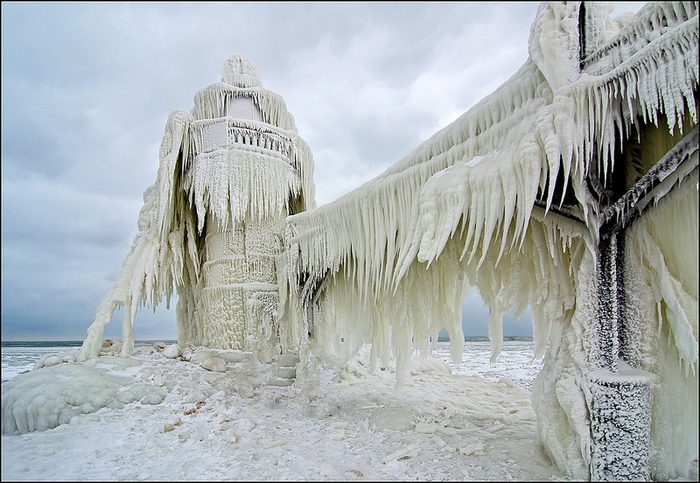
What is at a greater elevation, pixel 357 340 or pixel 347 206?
pixel 347 206

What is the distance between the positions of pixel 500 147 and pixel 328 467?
292cm

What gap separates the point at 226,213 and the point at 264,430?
13.4 feet

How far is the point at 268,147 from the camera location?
7738mm

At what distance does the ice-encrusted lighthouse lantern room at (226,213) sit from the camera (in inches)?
282

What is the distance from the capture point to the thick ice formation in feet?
8.61

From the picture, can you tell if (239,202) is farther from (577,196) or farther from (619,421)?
(619,421)

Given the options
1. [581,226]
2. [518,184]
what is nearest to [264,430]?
[518,184]

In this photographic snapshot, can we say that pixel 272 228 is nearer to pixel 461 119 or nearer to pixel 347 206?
pixel 347 206

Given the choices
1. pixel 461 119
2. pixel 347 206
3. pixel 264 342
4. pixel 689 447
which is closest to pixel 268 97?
pixel 347 206

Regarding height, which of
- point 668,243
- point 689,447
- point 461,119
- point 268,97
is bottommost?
point 689,447

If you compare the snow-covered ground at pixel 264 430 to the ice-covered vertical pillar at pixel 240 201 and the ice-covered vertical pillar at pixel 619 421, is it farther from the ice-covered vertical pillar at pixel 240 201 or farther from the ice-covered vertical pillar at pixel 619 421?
the ice-covered vertical pillar at pixel 240 201

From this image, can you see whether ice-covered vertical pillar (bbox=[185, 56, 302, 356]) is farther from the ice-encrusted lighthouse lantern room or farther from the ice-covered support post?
the ice-covered support post

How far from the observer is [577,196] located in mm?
2881

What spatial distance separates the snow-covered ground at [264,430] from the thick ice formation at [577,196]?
892 mm
